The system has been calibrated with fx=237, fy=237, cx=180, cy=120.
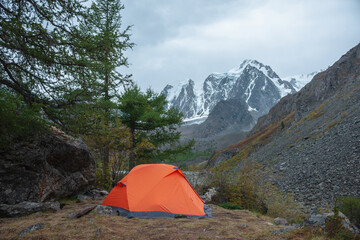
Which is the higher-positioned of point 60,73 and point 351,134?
point 60,73

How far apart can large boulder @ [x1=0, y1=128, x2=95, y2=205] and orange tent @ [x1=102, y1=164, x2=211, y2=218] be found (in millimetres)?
1622

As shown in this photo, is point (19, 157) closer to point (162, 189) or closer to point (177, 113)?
point (162, 189)

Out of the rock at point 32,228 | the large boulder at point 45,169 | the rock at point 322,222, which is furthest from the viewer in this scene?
the large boulder at point 45,169

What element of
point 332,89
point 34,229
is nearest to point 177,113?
point 34,229

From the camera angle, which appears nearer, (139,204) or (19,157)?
(19,157)

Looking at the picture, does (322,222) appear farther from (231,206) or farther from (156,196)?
(231,206)

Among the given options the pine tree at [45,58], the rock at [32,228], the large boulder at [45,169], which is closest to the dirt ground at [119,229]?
the rock at [32,228]

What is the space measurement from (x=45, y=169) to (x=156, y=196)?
139 inches

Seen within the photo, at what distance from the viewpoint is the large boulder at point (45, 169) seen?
20.9 feet

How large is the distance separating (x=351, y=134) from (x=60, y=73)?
1874 cm

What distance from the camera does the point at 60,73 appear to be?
5406mm

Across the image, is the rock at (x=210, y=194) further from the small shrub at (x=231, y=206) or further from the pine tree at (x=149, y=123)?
the pine tree at (x=149, y=123)

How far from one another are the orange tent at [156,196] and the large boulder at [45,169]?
1.62 meters

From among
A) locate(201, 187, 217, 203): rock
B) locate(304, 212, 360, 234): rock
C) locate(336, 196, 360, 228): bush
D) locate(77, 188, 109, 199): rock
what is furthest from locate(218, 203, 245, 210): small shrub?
locate(77, 188, 109, 199): rock
